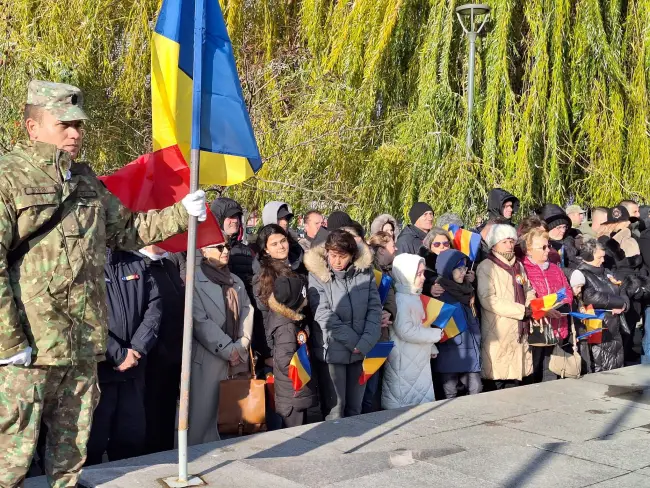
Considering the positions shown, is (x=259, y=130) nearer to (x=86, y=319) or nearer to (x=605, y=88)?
(x=605, y=88)

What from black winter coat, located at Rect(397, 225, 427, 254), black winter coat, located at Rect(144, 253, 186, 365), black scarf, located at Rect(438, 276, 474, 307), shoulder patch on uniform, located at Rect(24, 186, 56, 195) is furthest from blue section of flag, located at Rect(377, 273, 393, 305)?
shoulder patch on uniform, located at Rect(24, 186, 56, 195)

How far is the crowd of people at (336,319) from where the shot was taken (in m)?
5.67

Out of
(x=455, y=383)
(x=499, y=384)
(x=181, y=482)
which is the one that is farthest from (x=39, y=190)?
(x=499, y=384)

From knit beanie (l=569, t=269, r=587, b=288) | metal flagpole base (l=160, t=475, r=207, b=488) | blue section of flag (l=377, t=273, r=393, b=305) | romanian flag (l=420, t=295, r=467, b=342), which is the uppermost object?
blue section of flag (l=377, t=273, r=393, b=305)

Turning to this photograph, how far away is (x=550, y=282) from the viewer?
7.75 metres

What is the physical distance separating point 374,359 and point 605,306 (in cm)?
289

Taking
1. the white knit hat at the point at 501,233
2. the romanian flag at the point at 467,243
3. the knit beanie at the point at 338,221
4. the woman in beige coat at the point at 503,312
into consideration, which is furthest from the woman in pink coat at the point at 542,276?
the knit beanie at the point at 338,221

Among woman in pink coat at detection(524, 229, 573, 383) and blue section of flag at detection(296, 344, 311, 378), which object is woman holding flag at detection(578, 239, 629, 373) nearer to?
woman in pink coat at detection(524, 229, 573, 383)

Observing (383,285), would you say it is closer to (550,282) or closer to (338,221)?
(338,221)

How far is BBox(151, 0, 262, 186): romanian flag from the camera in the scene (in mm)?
4754

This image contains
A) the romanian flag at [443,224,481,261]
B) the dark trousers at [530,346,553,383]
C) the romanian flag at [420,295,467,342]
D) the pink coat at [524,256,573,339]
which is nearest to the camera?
the romanian flag at [420,295,467,342]

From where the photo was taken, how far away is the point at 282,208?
27.7 feet

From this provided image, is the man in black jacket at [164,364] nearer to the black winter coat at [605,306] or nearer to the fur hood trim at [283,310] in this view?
the fur hood trim at [283,310]

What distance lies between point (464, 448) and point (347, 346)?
3.91ft
